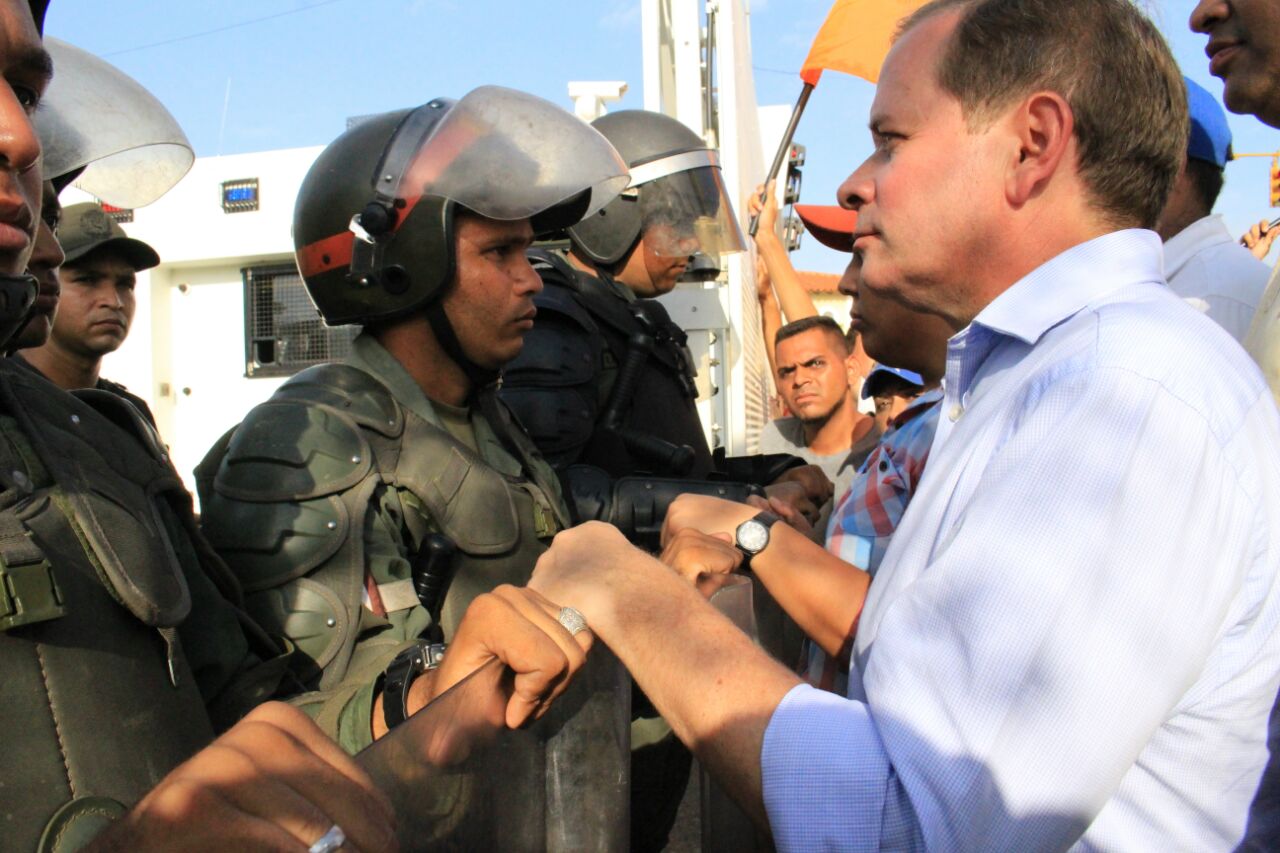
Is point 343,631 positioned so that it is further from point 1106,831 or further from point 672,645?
point 1106,831

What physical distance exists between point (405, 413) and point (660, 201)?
8.62 feet

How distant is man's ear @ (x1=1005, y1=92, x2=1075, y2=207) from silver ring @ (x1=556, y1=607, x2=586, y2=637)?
0.86 metres

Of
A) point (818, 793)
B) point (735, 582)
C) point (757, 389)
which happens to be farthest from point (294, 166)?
point (818, 793)

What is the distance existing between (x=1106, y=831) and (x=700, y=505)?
1.06m

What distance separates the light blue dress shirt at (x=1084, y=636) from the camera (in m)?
1.04

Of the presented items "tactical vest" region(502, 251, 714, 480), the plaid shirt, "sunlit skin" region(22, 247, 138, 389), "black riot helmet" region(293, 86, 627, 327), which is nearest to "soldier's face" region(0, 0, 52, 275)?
"black riot helmet" region(293, 86, 627, 327)

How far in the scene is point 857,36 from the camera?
13.2ft

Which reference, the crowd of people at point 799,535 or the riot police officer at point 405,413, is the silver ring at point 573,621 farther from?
the riot police officer at point 405,413

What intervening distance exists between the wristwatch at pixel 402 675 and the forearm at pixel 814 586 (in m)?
0.63

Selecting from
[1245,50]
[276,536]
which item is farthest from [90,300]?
[1245,50]

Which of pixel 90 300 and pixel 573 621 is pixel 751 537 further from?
pixel 90 300

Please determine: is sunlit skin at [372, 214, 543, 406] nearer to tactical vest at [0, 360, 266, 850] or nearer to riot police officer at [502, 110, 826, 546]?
riot police officer at [502, 110, 826, 546]

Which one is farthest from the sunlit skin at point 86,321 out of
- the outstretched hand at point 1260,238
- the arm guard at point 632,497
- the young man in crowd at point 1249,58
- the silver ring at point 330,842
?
the outstretched hand at point 1260,238

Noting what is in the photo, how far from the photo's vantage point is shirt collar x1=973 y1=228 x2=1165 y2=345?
137 cm
